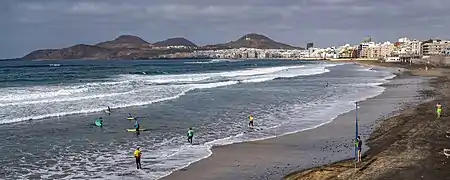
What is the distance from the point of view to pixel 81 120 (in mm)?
24938

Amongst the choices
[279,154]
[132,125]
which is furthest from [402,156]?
[132,125]

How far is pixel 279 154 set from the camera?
16859 millimetres

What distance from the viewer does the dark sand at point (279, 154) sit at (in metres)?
14.5

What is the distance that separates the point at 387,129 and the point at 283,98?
15680mm

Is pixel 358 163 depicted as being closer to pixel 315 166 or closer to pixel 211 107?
pixel 315 166

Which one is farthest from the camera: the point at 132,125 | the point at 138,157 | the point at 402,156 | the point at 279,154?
the point at 132,125

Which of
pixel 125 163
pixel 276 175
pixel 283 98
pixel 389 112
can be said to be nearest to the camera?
pixel 276 175

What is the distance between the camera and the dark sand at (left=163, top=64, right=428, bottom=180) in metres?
14.5

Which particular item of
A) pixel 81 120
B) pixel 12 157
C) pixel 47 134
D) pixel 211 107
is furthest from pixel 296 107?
pixel 12 157

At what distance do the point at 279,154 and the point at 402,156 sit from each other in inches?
161

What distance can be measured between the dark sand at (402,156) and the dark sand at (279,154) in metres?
0.83

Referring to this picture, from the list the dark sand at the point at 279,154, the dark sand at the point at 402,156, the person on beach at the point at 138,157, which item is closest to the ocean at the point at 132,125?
the person on beach at the point at 138,157

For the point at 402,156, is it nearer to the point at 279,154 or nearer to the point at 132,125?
the point at 279,154

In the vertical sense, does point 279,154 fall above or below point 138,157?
below
